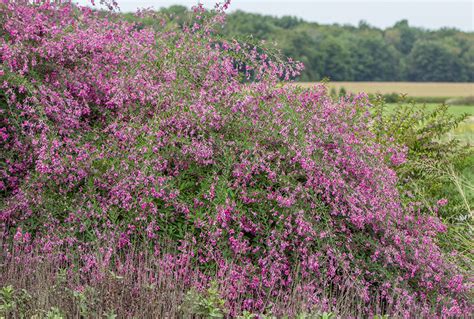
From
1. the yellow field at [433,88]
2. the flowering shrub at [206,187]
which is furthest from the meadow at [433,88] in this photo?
the flowering shrub at [206,187]

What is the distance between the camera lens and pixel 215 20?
627 centimetres

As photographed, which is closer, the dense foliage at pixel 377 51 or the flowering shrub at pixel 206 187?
the flowering shrub at pixel 206 187

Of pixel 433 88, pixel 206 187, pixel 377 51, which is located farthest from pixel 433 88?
pixel 206 187

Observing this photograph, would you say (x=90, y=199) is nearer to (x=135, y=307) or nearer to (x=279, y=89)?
(x=135, y=307)

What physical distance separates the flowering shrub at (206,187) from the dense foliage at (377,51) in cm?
2909

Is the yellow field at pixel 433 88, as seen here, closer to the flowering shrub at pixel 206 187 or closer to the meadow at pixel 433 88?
the meadow at pixel 433 88

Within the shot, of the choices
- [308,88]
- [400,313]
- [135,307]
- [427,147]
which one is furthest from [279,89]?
[427,147]

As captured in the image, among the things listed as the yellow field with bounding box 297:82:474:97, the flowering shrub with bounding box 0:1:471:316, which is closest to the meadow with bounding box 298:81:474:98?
the yellow field with bounding box 297:82:474:97

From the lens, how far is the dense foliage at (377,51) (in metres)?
36.0

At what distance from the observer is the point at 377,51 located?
39344 millimetres

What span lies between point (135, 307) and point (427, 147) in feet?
17.7

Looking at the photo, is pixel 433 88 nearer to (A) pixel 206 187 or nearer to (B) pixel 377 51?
(B) pixel 377 51

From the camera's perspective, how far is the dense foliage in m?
36.0

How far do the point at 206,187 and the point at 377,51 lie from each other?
36.5 meters
